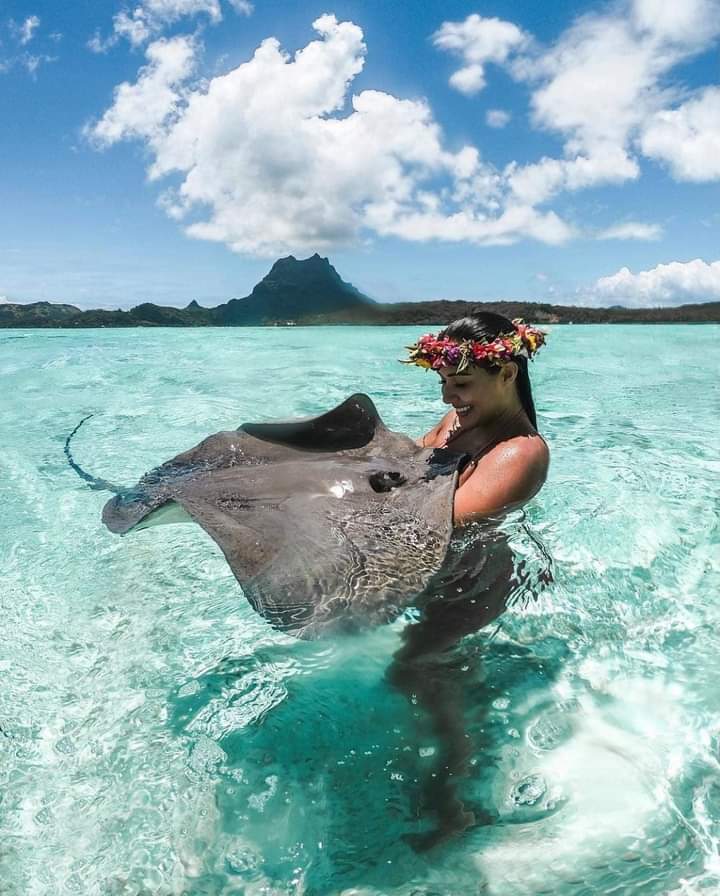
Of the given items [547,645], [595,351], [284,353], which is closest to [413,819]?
[547,645]

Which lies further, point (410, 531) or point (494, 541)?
point (494, 541)

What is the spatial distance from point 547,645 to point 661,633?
79 centimetres

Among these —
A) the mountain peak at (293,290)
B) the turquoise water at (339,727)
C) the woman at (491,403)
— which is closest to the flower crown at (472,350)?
the woman at (491,403)

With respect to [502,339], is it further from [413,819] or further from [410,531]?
[413,819]

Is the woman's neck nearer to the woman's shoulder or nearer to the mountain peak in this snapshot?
the woman's shoulder

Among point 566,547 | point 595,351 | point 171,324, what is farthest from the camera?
point 171,324

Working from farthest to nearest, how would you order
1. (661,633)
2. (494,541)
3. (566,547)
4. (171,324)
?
(171,324) < (566,547) < (661,633) < (494,541)

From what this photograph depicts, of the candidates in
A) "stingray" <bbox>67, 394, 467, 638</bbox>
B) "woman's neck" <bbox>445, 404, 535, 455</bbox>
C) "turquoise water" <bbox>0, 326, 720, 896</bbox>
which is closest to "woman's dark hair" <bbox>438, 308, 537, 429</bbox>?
"woman's neck" <bbox>445, 404, 535, 455</bbox>

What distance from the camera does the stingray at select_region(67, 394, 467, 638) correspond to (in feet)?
7.86

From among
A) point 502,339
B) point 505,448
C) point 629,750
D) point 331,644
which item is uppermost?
point 502,339

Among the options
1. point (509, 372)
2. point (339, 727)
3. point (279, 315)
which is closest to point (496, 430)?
point (509, 372)

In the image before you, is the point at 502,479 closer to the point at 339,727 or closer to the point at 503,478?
the point at 503,478

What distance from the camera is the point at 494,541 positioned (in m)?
3.24

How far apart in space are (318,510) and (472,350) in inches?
43.7
